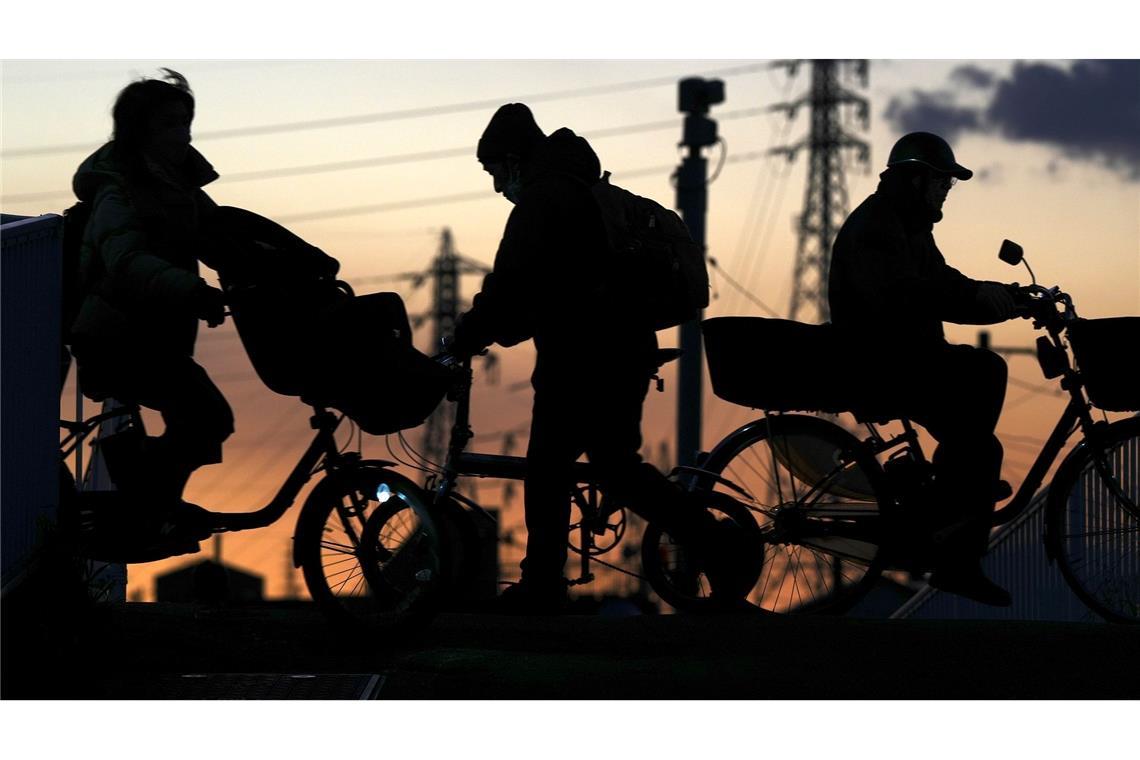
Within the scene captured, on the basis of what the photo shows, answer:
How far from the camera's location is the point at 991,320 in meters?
7.75

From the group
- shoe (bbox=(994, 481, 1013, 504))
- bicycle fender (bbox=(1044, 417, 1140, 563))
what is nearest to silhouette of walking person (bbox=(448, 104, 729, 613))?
shoe (bbox=(994, 481, 1013, 504))

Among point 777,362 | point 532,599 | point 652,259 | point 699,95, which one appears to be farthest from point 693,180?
point 532,599

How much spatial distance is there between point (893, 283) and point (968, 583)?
1.41 meters

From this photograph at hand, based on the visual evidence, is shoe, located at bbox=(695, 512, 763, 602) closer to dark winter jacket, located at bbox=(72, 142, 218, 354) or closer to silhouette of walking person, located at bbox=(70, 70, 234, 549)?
silhouette of walking person, located at bbox=(70, 70, 234, 549)

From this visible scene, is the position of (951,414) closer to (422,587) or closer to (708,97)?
(422,587)

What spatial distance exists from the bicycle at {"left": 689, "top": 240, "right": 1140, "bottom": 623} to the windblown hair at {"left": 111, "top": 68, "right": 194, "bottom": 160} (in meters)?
2.58

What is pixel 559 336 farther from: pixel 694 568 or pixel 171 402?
pixel 171 402

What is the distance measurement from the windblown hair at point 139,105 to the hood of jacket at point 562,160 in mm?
1431

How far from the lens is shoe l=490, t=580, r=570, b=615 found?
293 inches

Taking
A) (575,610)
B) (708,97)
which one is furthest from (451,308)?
(575,610)

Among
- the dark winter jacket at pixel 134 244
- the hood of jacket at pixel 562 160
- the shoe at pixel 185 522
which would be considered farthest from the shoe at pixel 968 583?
the dark winter jacket at pixel 134 244

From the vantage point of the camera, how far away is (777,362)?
7926mm

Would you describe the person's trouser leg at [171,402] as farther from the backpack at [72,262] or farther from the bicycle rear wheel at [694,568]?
the bicycle rear wheel at [694,568]

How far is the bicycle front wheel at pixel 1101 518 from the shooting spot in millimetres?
7938
